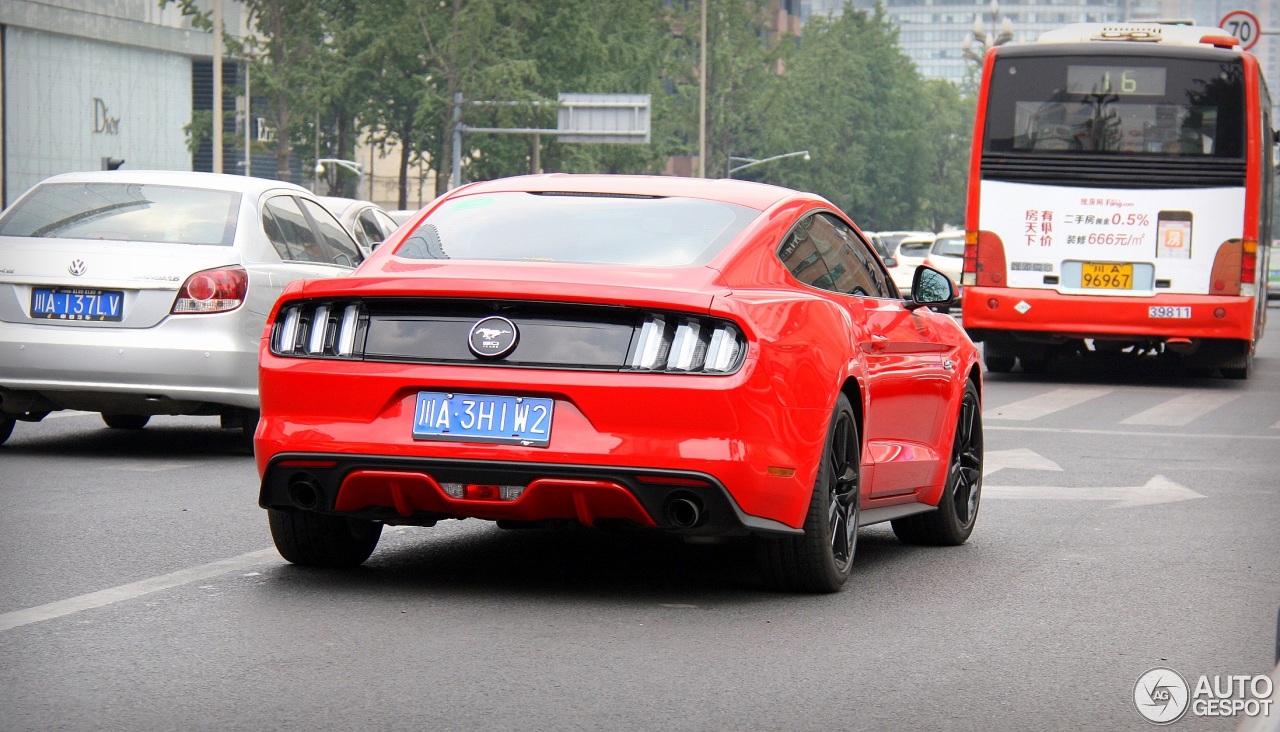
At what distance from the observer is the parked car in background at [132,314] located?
10.4 meters

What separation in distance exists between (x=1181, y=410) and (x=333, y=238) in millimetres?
7801

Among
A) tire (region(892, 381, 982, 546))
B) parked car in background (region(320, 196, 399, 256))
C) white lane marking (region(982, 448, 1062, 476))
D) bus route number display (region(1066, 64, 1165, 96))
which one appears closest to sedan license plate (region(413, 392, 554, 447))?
tire (region(892, 381, 982, 546))

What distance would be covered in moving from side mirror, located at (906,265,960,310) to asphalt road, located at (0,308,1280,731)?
0.98 metres

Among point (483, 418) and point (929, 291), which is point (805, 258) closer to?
point (929, 291)

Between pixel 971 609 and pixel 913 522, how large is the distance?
1.71m

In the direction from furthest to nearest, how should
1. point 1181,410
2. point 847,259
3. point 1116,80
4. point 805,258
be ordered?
point 1116,80 < point 1181,410 < point 847,259 < point 805,258

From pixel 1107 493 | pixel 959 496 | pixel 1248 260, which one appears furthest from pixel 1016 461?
pixel 1248 260

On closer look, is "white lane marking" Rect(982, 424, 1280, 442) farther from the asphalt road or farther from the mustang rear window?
the mustang rear window

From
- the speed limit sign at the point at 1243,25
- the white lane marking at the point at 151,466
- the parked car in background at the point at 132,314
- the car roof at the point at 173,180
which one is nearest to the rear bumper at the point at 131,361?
the parked car in background at the point at 132,314

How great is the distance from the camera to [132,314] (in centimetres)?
1043

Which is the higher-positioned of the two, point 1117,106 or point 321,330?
point 1117,106

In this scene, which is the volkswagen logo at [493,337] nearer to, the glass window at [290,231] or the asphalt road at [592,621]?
the asphalt road at [592,621]

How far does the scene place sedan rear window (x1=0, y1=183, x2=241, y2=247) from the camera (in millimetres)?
10836

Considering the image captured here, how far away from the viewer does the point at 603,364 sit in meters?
6.09
